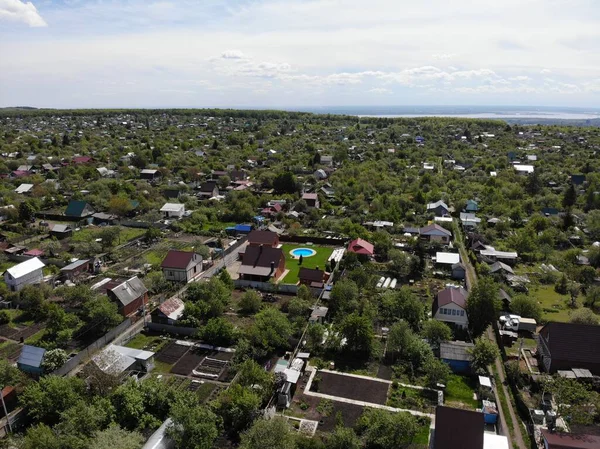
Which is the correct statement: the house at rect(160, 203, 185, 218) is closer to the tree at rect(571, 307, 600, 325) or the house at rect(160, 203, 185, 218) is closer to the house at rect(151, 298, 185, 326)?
the house at rect(151, 298, 185, 326)

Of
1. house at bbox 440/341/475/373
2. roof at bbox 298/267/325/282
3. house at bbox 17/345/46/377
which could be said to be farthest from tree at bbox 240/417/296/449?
roof at bbox 298/267/325/282

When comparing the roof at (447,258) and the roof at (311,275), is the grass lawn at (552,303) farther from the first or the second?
the roof at (311,275)

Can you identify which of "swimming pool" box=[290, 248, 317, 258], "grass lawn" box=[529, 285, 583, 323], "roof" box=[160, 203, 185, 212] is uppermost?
"roof" box=[160, 203, 185, 212]

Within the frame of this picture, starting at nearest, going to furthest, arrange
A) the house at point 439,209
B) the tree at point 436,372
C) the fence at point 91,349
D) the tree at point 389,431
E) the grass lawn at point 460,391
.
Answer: the tree at point 389,431
the grass lawn at point 460,391
the tree at point 436,372
the fence at point 91,349
the house at point 439,209

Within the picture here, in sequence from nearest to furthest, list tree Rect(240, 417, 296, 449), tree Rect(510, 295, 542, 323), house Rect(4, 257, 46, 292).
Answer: tree Rect(240, 417, 296, 449) < tree Rect(510, 295, 542, 323) < house Rect(4, 257, 46, 292)

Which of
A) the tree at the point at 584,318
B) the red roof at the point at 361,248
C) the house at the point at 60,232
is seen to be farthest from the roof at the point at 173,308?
the tree at the point at 584,318

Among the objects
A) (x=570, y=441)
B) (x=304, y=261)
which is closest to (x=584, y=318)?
→ (x=570, y=441)

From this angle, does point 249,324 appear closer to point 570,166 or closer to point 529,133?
point 570,166
